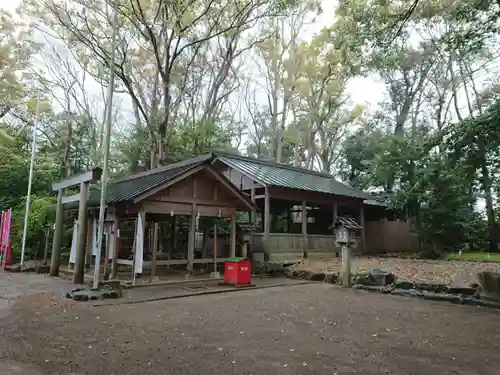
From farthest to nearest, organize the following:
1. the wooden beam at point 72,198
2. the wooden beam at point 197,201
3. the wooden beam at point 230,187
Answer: the wooden beam at point 230,187 < the wooden beam at point 72,198 < the wooden beam at point 197,201

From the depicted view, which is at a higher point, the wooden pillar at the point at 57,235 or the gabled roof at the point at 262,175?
the gabled roof at the point at 262,175

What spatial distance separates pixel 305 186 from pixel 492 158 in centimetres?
974

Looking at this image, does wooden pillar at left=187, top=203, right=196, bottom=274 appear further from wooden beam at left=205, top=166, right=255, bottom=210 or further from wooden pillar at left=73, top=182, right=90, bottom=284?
wooden pillar at left=73, top=182, right=90, bottom=284

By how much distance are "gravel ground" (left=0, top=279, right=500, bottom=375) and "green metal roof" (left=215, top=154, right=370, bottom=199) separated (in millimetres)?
8025

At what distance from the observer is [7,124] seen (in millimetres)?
23328

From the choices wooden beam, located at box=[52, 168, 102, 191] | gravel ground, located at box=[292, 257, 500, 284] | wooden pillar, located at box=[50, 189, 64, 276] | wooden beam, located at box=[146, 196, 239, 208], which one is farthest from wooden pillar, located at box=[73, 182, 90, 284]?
gravel ground, located at box=[292, 257, 500, 284]

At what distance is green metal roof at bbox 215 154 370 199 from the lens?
15713 mm

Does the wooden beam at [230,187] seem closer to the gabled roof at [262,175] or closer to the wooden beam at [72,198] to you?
the gabled roof at [262,175]

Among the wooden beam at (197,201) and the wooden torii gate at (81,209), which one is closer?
the wooden torii gate at (81,209)

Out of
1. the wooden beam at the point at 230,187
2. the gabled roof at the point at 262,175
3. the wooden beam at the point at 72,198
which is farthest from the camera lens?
the gabled roof at the point at 262,175

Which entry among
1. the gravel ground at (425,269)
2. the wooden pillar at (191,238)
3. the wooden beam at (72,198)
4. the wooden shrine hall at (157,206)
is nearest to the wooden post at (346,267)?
the gravel ground at (425,269)

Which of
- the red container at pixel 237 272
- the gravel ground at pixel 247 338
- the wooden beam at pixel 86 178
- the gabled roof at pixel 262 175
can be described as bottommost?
the gravel ground at pixel 247 338

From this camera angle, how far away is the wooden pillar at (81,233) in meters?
9.80

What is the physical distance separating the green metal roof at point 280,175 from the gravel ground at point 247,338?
26.3ft
